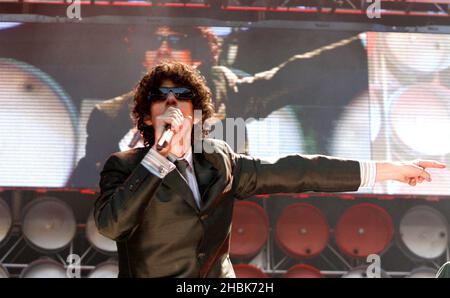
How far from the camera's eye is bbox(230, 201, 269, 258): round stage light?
461 cm

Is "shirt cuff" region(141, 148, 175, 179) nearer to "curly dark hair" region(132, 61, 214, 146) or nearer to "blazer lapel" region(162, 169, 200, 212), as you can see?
"blazer lapel" region(162, 169, 200, 212)

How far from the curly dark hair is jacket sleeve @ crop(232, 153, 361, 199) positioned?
0.19 m

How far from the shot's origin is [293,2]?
14.9 feet

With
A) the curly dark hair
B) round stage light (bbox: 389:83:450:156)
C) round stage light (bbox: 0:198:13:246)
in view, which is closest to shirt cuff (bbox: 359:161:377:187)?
the curly dark hair

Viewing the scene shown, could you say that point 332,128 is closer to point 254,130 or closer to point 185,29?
point 254,130

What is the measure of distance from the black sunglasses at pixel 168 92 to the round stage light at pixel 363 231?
9.89ft

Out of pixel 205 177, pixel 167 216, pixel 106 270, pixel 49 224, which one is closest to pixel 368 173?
pixel 205 177

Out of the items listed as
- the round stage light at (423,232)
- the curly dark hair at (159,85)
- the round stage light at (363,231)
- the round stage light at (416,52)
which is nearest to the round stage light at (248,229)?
the round stage light at (363,231)

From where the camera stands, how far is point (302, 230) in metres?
4.66

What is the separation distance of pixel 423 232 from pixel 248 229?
45.5 inches

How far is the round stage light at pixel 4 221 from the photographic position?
4434mm

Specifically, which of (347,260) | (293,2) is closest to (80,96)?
(293,2)

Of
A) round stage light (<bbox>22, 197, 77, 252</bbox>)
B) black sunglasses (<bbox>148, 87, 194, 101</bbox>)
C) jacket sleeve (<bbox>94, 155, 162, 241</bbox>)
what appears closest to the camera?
jacket sleeve (<bbox>94, 155, 162, 241</bbox>)

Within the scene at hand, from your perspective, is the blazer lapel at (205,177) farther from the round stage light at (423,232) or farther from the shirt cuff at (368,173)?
the round stage light at (423,232)
